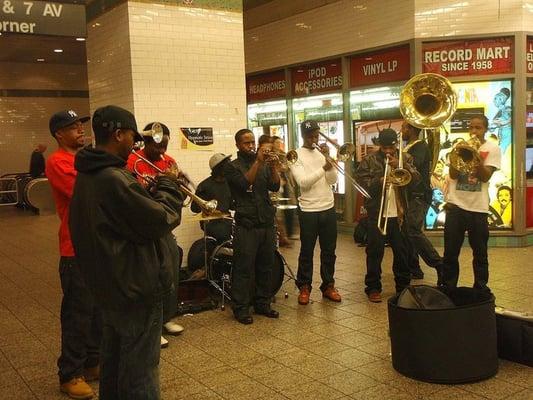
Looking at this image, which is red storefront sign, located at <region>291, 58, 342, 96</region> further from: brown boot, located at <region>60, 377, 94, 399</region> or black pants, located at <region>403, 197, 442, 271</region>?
brown boot, located at <region>60, 377, 94, 399</region>

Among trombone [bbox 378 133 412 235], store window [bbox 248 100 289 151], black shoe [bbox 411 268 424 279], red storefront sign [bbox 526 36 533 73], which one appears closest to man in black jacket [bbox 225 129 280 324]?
trombone [bbox 378 133 412 235]

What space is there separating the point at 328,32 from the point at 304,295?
529cm

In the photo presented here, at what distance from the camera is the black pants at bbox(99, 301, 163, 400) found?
2756 mm

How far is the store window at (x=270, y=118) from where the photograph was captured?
1109 centimetres

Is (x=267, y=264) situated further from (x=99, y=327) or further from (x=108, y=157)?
(x=108, y=157)

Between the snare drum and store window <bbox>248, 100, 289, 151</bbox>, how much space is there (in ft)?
17.8

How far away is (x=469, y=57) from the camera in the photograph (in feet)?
27.0

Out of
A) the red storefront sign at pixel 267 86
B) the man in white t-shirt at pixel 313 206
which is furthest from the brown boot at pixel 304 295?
the red storefront sign at pixel 267 86

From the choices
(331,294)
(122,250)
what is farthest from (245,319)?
(122,250)

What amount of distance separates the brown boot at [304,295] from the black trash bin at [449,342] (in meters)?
1.91

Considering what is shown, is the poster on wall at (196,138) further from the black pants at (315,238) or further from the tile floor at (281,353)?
the tile floor at (281,353)

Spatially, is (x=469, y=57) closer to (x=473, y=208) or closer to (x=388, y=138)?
(x=388, y=138)

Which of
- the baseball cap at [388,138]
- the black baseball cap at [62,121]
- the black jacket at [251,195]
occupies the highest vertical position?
the black baseball cap at [62,121]

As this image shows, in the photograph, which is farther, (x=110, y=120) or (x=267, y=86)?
(x=267, y=86)
